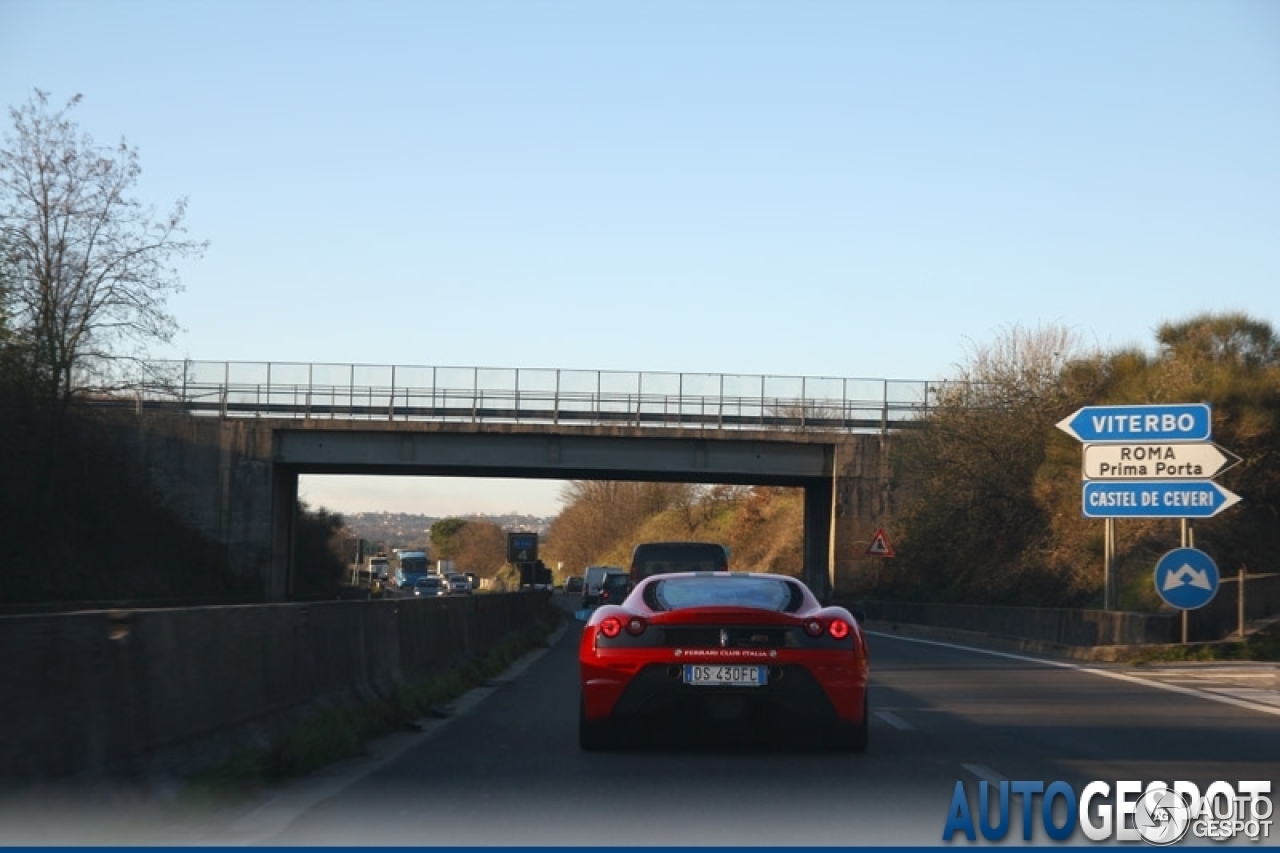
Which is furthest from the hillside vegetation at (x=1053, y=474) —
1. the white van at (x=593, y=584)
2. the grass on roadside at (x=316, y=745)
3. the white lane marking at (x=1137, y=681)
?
the grass on roadside at (x=316, y=745)

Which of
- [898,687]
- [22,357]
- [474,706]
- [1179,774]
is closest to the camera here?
[1179,774]

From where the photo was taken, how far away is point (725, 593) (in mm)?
11680

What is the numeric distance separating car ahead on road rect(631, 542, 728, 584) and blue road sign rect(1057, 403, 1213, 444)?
6.91 m

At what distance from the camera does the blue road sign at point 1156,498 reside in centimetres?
2569

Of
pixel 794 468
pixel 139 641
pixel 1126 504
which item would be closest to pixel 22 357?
pixel 794 468

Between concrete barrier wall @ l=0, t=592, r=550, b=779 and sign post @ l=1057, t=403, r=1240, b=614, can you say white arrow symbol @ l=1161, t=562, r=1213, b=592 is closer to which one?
sign post @ l=1057, t=403, r=1240, b=614

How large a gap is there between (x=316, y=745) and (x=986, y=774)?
4366 mm

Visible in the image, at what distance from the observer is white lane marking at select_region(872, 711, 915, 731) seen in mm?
13290

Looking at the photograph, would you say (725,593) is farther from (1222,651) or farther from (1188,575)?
(1222,651)

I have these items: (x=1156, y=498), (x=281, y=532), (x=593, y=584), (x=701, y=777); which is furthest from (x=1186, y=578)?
(x=593, y=584)

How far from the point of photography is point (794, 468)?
5425cm

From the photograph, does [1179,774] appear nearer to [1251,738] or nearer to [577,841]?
[1251,738]

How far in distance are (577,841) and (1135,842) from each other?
2713 mm

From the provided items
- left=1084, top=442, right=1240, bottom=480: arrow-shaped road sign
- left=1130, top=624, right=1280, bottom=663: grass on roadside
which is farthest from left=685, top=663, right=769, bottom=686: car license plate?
left=1084, top=442, right=1240, bottom=480: arrow-shaped road sign
